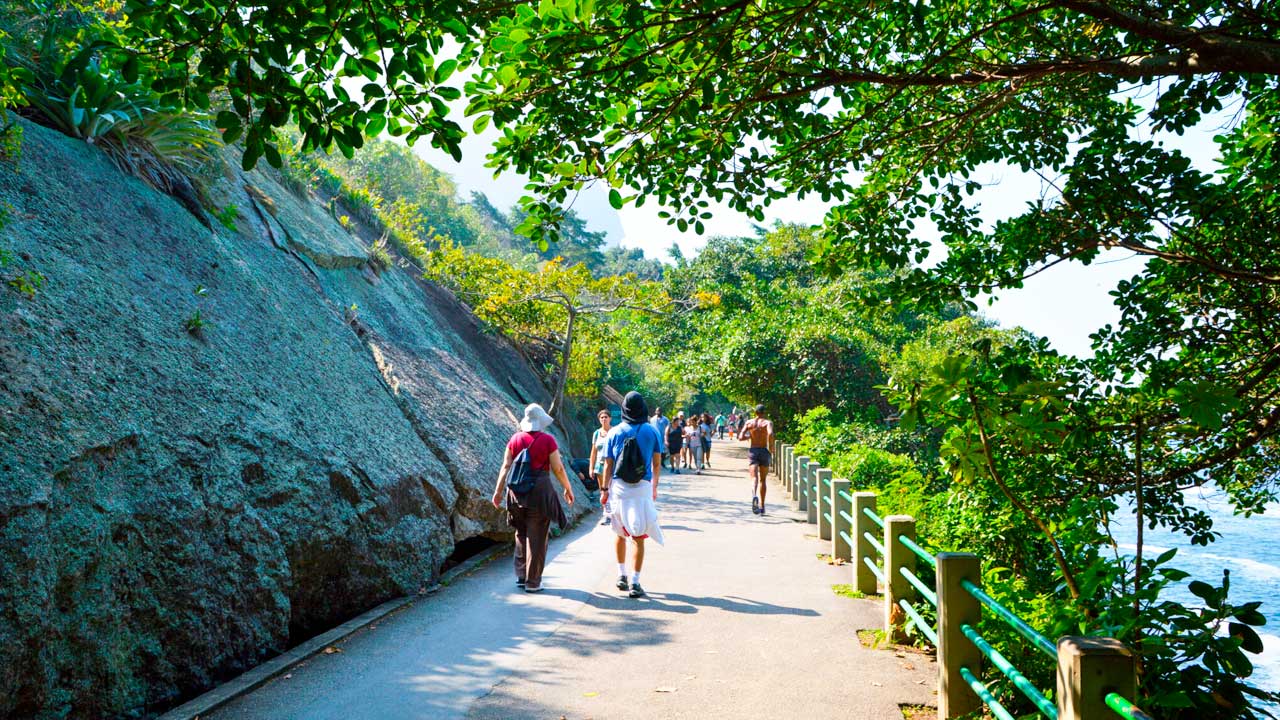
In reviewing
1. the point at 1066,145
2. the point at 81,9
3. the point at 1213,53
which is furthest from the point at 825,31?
the point at 81,9

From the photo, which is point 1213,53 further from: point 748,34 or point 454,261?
point 454,261

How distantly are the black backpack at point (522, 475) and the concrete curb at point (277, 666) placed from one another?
119 centimetres

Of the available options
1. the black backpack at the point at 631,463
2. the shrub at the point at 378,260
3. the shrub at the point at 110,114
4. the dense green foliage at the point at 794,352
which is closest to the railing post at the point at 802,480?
the dense green foliage at the point at 794,352

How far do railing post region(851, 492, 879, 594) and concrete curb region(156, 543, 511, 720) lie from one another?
4.01 metres

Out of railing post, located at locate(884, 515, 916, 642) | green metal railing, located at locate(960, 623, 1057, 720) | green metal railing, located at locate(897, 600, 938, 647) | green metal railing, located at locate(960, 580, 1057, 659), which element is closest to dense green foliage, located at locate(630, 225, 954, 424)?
railing post, located at locate(884, 515, 916, 642)

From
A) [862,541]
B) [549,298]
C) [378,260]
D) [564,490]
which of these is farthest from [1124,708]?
[549,298]

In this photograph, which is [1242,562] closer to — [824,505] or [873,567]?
[824,505]

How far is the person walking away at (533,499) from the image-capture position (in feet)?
25.6

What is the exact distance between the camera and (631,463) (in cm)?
775

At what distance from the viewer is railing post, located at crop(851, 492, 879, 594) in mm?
7801

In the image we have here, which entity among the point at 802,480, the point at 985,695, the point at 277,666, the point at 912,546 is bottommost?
the point at 277,666

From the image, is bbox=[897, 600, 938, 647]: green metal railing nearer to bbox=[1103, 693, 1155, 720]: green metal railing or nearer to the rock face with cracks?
bbox=[1103, 693, 1155, 720]: green metal railing

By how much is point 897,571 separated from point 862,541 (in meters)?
1.70

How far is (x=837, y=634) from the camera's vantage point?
6.36 meters
